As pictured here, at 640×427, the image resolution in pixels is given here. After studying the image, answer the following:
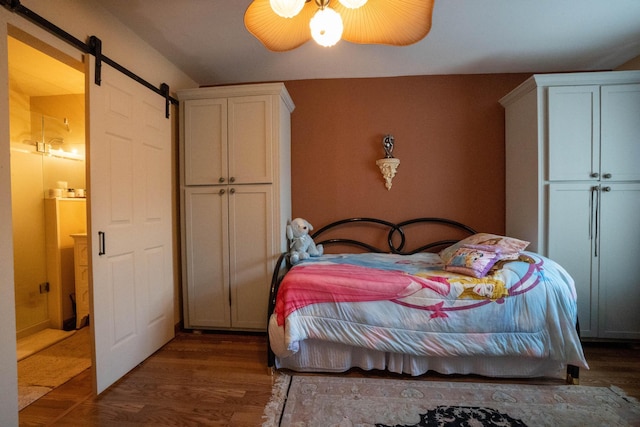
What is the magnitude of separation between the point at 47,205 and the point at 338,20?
3188mm

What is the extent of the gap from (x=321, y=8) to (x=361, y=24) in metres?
0.20

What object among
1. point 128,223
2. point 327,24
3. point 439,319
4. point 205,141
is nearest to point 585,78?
point 439,319

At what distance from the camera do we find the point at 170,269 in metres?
2.27

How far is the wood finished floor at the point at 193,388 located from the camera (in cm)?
147

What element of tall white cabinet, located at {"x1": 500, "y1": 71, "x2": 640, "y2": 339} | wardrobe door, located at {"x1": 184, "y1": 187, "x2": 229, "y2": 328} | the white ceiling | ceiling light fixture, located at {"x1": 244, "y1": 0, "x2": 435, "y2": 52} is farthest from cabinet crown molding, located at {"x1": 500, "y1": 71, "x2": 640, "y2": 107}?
wardrobe door, located at {"x1": 184, "y1": 187, "x2": 229, "y2": 328}

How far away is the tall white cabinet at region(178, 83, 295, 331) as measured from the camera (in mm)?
2299

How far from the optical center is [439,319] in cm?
167

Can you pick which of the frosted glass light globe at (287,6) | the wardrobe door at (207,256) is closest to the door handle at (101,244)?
the wardrobe door at (207,256)

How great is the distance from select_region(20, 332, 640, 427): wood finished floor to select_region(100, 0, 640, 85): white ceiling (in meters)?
2.38

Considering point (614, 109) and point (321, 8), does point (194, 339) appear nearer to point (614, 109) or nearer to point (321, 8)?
point (321, 8)

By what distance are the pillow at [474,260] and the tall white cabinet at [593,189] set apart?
598 mm

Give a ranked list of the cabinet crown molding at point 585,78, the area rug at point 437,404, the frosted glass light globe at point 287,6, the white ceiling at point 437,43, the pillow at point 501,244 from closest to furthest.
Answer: the frosted glass light globe at point 287,6
the area rug at point 437,404
the white ceiling at point 437,43
the pillow at point 501,244
the cabinet crown molding at point 585,78

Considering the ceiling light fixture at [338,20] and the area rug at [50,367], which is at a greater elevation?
the ceiling light fixture at [338,20]

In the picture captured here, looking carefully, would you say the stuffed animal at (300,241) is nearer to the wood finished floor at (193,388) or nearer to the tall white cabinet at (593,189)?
the wood finished floor at (193,388)
